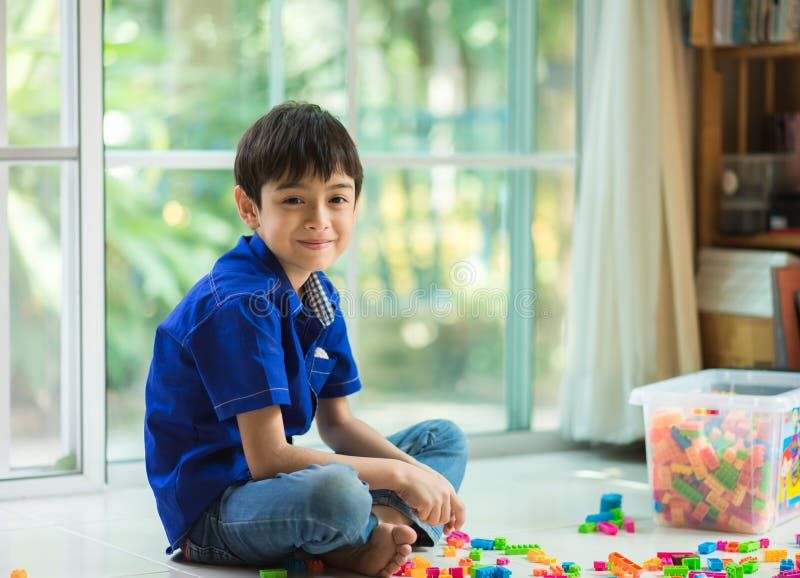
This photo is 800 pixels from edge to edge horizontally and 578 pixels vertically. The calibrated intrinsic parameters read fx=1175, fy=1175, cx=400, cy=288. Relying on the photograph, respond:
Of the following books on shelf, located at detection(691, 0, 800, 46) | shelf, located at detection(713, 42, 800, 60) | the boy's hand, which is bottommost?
the boy's hand

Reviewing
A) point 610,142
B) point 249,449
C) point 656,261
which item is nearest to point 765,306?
point 656,261

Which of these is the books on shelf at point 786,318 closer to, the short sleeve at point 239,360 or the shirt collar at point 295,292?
the shirt collar at point 295,292

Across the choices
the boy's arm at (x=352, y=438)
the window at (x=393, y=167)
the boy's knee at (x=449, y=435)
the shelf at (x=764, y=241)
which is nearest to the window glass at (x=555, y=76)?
the window at (x=393, y=167)

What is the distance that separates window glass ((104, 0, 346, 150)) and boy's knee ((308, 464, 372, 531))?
1289mm

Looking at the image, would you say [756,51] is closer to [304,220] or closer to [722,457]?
[722,457]

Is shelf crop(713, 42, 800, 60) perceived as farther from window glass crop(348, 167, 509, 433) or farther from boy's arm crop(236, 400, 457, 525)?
boy's arm crop(236, 400, 457, 525)

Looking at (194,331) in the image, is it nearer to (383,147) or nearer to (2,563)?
(2,563)

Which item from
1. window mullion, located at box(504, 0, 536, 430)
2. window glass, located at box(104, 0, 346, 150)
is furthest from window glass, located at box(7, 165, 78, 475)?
window mullion, located at box(504, 0, 536, 430)

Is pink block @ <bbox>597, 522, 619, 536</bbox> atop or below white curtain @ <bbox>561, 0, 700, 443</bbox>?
below

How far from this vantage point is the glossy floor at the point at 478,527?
1955 mm

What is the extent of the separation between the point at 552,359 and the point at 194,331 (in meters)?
1.59

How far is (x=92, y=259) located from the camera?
2.52m

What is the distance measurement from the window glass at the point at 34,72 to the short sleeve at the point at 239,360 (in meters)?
0.97

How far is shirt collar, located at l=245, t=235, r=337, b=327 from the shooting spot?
191cm
